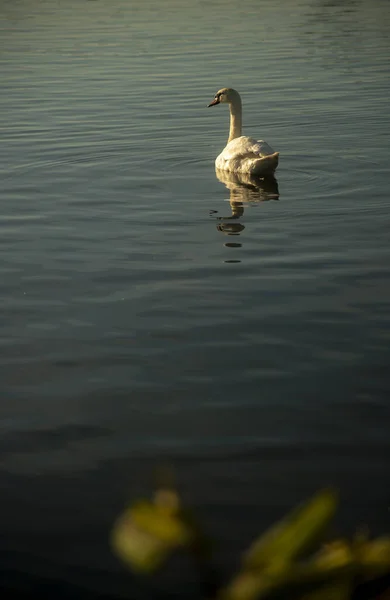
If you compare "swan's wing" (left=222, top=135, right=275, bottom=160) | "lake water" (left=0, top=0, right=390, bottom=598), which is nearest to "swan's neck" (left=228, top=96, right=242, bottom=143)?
"lake water" (left=0, top=0, right=390, bottom=598)

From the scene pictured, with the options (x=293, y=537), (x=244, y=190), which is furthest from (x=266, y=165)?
(x=293, y=537)

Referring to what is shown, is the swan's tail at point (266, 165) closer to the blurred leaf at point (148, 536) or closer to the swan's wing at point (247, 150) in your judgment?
the swan's wing at point (247, 150)

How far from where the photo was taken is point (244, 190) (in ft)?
53.9

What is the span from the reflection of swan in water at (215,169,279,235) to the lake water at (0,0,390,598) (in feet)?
0.23

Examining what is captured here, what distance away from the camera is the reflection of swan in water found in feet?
48.8

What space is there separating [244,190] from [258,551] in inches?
629

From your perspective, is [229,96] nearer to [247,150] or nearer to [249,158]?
[247,150]

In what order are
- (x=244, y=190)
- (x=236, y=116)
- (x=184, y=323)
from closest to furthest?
(x=184, y=323), (x=244, y=190), (x=236, y=116)

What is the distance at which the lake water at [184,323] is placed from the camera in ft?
20.0

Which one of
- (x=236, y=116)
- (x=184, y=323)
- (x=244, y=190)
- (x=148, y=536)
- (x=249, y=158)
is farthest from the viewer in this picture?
(x=236, y=116)

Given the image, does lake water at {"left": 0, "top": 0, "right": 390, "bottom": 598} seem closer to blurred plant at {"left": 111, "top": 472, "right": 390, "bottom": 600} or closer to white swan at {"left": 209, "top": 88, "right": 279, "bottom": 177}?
white swan at {"left": 209, "top": 88, "right": 279, "bottom": 177}

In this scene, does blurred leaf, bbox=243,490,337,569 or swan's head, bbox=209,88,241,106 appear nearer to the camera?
blurred leaf, bbox=243,490,337,569

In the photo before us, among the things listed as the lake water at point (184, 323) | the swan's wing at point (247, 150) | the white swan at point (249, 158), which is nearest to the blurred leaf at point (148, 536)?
the lake water at point (184, 323)

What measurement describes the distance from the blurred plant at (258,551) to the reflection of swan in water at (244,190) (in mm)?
13206
